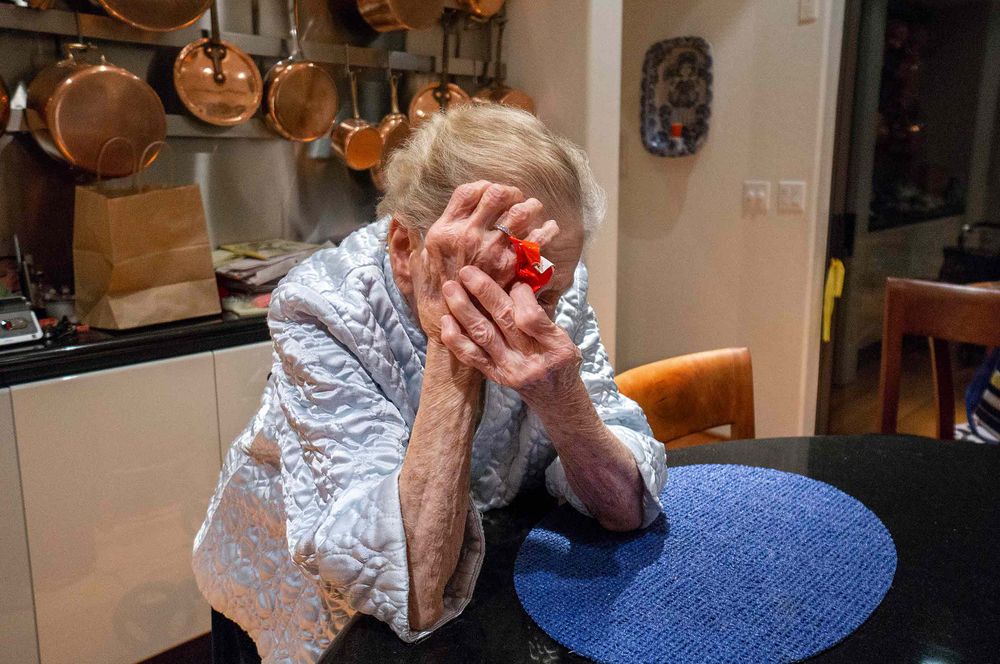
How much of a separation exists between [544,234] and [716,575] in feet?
1.36

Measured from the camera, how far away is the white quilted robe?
789 mm

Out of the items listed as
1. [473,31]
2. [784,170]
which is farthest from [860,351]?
[473,31]

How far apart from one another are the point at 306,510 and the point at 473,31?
2477 millimetres

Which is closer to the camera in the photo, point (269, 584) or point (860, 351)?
point (269, 584)

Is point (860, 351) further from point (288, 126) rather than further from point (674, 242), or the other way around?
point (288, 126)

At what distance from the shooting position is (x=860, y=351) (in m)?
3.12

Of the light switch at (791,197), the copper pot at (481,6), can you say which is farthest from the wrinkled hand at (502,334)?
the light switch at (791,197)

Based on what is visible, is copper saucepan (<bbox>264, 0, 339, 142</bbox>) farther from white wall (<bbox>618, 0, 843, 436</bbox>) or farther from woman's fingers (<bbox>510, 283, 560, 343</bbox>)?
woman's fingers (<bbox>510, 283, 560, 343</bbox>)

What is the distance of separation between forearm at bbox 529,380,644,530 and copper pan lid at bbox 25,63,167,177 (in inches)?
62.9

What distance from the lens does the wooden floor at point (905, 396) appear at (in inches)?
113

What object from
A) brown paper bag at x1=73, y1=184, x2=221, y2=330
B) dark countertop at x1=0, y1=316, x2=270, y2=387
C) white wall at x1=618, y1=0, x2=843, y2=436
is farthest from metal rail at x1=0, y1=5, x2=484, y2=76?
white wall at x1=618, y1=0, x2=843, y2=436

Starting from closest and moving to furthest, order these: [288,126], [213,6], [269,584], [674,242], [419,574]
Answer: [419,574]
[269,584]
[213,6]
[288,126]
[674,242]

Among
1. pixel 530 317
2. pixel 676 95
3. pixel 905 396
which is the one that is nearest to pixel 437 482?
pixel 530 317

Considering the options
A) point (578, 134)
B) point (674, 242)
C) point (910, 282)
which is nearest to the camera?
point (910, 282)
